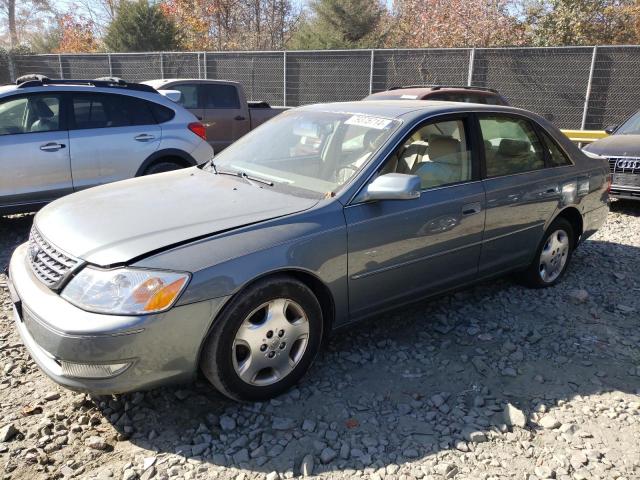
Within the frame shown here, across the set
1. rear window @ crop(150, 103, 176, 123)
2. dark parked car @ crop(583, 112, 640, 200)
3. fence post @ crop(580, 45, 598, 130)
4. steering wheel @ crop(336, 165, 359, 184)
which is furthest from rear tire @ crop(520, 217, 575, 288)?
fence post @ crop(580, 45, 598, 130)

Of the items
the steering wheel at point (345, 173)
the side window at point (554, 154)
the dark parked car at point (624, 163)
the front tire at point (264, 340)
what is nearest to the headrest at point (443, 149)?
the steering wheel at point (345, 173)

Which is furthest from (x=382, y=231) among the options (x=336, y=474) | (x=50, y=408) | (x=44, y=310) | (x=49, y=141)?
(x=49, y=141)

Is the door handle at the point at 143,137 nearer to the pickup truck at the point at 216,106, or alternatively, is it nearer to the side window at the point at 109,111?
the side window at the point at 109,111

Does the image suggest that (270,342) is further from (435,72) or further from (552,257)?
(435,72)

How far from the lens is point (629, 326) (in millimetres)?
4160

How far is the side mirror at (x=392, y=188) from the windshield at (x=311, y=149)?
0.19m

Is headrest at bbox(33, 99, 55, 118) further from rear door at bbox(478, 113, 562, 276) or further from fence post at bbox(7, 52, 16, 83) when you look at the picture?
fence post at bbox(7, 52, 16, 83)

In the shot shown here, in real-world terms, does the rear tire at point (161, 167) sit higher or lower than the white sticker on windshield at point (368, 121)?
lower

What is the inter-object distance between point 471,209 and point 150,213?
7.07 ft

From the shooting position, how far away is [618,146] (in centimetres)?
770

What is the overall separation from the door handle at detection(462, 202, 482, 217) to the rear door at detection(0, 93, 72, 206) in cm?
426

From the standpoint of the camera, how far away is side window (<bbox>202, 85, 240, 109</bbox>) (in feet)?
33.6

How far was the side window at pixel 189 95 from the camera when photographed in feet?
32.6

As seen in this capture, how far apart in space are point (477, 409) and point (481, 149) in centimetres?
189
